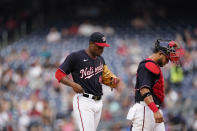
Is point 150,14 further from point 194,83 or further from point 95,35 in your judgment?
point 95,35

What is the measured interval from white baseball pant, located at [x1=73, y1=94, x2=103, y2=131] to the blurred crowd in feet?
11.0

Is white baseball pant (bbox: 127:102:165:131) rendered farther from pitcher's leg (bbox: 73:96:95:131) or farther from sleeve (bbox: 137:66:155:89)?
pitcher's leg (bbox: 73:96:95:131)

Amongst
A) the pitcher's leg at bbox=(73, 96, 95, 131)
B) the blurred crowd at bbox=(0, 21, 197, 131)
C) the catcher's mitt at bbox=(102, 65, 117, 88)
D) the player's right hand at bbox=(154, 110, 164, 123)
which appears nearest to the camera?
the player's right hand at bbox=(154, 110, 164, 123)

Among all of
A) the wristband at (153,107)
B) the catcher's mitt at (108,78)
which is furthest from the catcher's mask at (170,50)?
the catcher's mitt at (108,78)

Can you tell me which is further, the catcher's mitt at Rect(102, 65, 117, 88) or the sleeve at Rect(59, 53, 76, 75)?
the catcher's mitt at Rect(102, 65, 117, 88)

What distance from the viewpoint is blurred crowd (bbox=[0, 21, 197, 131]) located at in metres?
11.2

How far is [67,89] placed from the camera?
1268 cm

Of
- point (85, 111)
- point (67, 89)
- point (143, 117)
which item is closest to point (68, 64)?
point (85, 111)

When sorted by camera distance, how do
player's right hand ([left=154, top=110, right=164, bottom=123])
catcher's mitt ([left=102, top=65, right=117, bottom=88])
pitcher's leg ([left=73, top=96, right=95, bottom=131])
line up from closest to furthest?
1. player's right hand ([left=154, top=110, right=164, bottom=123])
2. pitcher's leg ([left=73, top=96, right=95, bottom=131])
3. catcher's mitt ([left=102, top=65, right=117, bottom=88])

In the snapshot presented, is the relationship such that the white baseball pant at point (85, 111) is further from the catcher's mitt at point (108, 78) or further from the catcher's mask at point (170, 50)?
the catcher's mask at point (170, 50)

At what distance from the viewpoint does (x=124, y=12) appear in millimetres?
18125

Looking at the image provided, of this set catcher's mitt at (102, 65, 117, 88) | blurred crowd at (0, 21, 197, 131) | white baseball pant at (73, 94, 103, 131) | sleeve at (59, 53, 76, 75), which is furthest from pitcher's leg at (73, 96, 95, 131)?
blurred crowd at (0, 21, 197, 131)

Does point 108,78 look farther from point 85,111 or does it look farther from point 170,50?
point 170,50

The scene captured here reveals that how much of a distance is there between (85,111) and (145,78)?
2.93 ft
